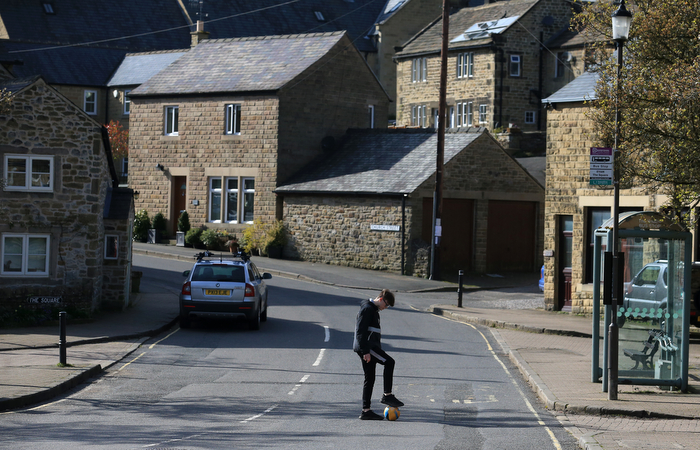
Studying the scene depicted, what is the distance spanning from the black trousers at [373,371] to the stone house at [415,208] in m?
21.6

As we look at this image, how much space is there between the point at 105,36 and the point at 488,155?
110 feet

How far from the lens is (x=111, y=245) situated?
855 inches

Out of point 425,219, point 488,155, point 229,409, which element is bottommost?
point 229,409

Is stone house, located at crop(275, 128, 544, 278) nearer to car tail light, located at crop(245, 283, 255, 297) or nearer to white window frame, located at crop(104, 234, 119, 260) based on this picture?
white window frame, located at crop(104, 234, 119, 260)

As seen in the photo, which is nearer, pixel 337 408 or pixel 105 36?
pixel 337 408

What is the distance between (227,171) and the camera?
38.6 m

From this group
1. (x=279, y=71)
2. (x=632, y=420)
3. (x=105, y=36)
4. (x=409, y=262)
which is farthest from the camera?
(x=105, y=36)

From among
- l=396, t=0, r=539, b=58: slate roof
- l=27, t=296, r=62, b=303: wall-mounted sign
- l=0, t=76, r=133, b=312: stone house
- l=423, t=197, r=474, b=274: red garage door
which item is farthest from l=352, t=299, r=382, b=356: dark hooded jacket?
l=396, t=0, r=539, b=58: slate roof

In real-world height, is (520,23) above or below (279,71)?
above

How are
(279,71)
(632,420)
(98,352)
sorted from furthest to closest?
(279,71), (98,352), (632,420)

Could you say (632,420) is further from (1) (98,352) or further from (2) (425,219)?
(2) (425,219)

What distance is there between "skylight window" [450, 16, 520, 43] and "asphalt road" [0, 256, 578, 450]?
36746 mm

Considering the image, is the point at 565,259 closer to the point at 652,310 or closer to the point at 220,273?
the point at 220,273

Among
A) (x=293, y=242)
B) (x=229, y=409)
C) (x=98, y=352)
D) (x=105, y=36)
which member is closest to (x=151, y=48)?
(x=105, y=36)
